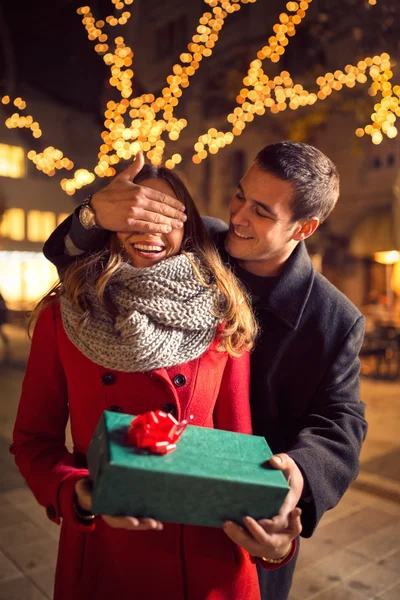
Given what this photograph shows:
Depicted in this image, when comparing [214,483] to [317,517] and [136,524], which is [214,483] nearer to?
[136,524]

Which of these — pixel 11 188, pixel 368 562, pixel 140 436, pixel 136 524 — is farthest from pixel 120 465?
pixel 11 188

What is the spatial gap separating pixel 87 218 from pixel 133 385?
1.95 feet

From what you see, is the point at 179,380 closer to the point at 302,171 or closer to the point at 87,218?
the point at 87,218

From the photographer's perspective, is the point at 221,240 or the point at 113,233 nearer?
the point at 113,233

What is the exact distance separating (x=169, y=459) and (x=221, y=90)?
1380 cm

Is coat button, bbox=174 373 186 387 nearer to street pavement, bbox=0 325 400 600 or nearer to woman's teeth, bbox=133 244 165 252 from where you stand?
woman's teeth, bbox=133 244 165 252

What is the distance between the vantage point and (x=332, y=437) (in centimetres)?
178

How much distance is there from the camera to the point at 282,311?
201 cm

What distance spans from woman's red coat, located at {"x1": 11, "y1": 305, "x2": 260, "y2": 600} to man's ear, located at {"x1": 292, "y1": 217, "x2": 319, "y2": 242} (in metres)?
0.71

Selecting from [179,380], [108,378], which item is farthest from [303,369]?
[108,378]

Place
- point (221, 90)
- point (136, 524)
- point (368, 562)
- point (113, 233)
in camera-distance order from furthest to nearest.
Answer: point (221, 90) → point (368, 562) → point (113, 233) → point (136, 524)

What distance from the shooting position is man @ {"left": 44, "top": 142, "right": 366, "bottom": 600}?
1711 mm

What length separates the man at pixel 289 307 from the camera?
1.71 m

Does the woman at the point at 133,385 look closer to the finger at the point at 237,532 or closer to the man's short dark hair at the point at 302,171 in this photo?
the finger at the point at 237,532
